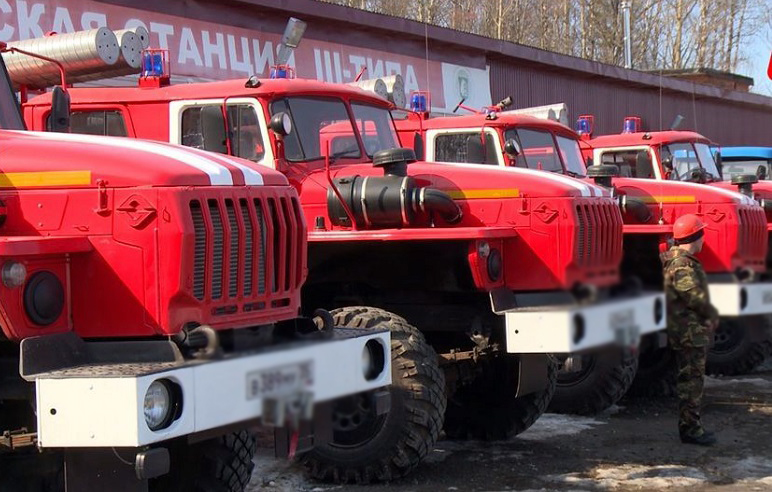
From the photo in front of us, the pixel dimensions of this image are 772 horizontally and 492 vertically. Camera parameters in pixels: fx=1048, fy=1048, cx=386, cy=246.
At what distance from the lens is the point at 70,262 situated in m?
4.03

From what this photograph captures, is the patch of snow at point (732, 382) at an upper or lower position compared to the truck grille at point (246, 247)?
lower

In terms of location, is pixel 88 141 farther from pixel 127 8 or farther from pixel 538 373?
pixel 127 8

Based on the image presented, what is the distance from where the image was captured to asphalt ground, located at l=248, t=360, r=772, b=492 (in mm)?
6387

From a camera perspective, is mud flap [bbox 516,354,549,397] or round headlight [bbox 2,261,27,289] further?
mud flap [bbox 516,354,549,397]

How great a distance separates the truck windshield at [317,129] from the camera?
6.91 metres

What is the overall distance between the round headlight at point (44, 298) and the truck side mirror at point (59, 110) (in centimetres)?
134

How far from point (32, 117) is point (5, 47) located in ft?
5.46

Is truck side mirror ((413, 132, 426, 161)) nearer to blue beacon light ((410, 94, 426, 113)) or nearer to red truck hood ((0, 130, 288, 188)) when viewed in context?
blue beacon light ((410, 94, 426, 113))

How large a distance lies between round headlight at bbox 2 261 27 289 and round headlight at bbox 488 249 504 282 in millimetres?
3474

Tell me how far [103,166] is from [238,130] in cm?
275

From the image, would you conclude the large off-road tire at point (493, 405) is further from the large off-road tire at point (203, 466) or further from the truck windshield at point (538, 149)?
the large off-road tire at point (203, 466)

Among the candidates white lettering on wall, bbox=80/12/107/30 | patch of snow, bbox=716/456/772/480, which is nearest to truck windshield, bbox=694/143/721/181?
patch of snow, bbox=716/456/772/480

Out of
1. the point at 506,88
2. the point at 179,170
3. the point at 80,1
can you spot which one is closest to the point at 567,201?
the point at 179,170

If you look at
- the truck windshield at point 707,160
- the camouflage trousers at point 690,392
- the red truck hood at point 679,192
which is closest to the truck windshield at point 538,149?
the red truck hood at point 679,192
